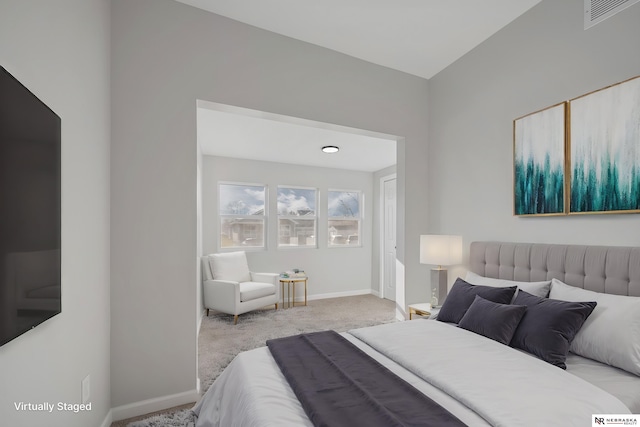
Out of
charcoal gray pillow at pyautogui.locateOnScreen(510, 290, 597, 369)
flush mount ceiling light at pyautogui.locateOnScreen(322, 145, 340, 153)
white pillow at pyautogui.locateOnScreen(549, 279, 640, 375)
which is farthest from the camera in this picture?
flush mount ceiling light at pyautogui.locateOnScreen(322, 145, 340, 153)

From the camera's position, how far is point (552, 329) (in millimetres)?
1676

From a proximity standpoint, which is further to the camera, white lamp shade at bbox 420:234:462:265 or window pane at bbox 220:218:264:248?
window pane at bbox 220:218:264:248

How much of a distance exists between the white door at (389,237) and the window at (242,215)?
89.8 inches

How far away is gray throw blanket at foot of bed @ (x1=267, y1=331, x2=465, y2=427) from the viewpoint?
3.84ft

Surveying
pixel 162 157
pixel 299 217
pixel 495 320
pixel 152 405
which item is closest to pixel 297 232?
pixel 299 217

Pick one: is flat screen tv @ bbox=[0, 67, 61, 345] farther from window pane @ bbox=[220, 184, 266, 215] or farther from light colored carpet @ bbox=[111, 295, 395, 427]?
window pane @ bbox=[220, 184, 266, 215]

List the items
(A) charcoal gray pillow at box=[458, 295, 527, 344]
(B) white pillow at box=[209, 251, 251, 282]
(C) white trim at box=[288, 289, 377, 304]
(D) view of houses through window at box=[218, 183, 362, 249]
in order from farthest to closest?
1. (C) white trim at box=[288, 289, 377, 304]
2. (D) view of houses through window at box=[218, 183, 362, 249]
3. (B) white pillow at box=[209, 251, 251, 282]
4. (A) charcoal gray pillow at box=[458, 295, 527, 344]

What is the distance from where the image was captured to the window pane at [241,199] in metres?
5.36

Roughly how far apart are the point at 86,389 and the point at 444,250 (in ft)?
9.09

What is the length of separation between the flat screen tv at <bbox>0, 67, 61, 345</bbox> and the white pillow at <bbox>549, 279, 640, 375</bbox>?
2.46 m

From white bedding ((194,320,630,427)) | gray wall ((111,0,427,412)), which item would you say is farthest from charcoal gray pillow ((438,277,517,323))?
gray wall ((111,0,427,412))

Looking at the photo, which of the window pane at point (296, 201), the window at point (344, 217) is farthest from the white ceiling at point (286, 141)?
the window at point (344, 217)

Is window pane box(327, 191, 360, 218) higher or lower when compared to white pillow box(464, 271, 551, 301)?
higher

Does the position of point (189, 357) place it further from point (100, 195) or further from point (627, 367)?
point (627, 367)
